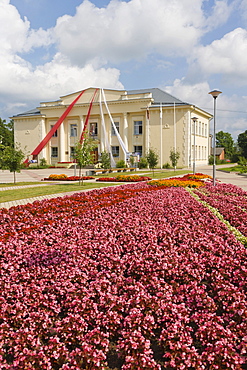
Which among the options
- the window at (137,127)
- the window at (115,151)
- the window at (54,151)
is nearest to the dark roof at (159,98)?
the window at (137,127)

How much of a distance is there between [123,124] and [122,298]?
46967 millimetres

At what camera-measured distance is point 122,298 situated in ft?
12.1

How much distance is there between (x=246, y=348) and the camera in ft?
9.35

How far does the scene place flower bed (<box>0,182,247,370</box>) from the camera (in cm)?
289

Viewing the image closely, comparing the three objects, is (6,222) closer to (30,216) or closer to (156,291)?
→ (30,216)

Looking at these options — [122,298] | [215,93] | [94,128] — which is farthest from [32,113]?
[122,298]

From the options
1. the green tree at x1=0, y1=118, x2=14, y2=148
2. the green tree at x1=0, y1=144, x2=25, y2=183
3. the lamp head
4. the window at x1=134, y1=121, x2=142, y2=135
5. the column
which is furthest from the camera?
the green tree at x1=0, y1=118, x2=14, y2=148

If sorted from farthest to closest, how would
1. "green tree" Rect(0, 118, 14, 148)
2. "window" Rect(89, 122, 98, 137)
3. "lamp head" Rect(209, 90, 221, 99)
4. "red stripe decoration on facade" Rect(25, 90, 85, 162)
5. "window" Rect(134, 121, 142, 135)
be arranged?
"green tree" Rect(0, 118, 14, 148), "red stripe decoration on facade" Rect(25, 90, 85, 162), "window" Rect(89, 122, 98, 137), "window" Rect(134, 121, 142, 135), "lamp head" Rect(209, 90, 221, 99)

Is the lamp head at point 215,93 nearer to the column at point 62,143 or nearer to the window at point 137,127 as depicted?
the window at point 137,127

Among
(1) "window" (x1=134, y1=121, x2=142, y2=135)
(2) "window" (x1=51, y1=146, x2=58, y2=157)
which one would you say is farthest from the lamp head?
(2) "window" (x1=51, y1=146, x2=58, y2=157)

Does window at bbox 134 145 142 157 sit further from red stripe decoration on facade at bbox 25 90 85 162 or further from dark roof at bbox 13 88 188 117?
red stripe decoration on facade at bbox 25 90 85 162

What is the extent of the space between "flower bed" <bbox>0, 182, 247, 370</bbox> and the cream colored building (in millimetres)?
40613

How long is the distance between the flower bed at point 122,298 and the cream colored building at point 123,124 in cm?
4061

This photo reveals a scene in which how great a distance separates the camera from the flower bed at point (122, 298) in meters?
2.89
